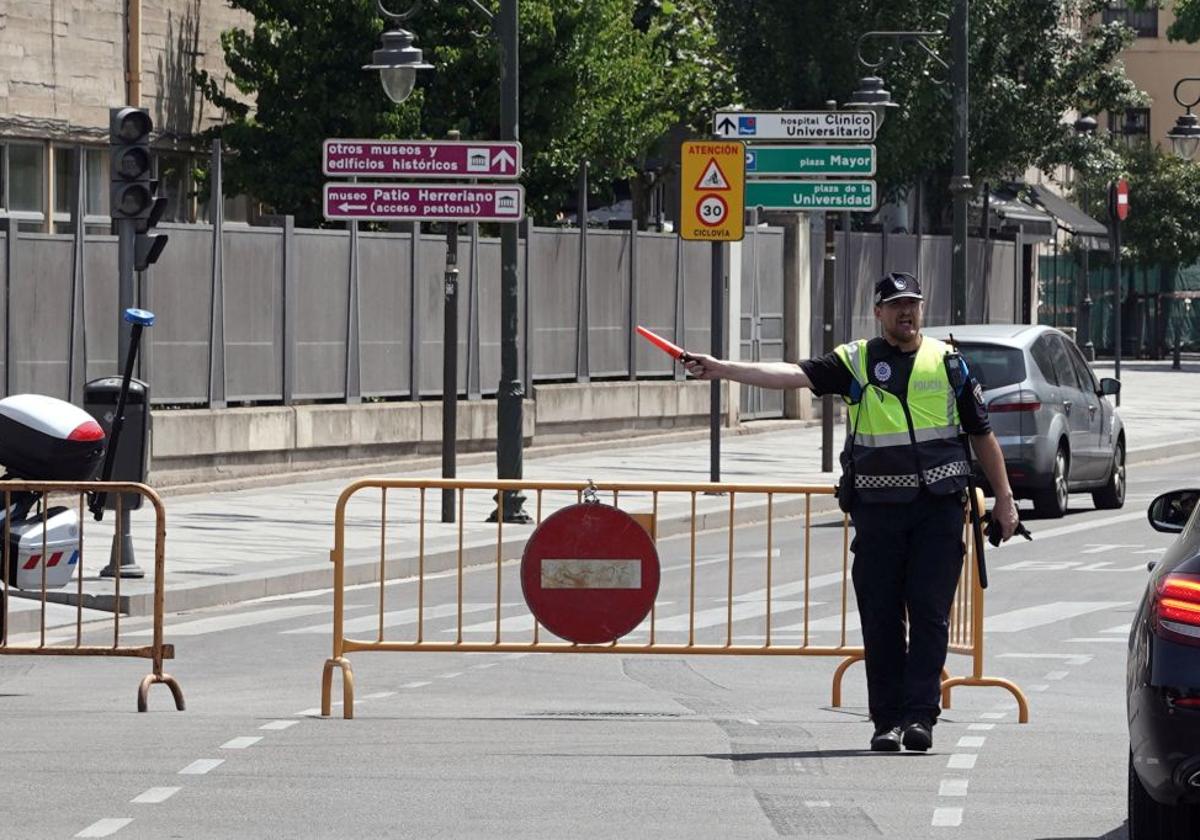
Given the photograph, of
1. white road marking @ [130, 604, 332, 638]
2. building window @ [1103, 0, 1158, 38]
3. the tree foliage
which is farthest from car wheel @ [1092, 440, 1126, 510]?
building window @ [1103, 0, 1158, 38]

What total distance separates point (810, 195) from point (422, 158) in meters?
6.16

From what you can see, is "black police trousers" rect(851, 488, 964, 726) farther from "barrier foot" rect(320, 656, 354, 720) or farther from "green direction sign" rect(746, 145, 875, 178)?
"green direction sign" rect(746, 145, 875, 178)

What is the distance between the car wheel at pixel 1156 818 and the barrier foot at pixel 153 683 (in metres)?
4.85

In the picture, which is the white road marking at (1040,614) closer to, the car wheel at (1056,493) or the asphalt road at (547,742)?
the asphalt road at (547,742)

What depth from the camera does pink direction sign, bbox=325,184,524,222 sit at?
2019cm

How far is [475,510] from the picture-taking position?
22.5m

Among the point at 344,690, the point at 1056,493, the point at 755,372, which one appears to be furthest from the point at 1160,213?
the point at 755,372

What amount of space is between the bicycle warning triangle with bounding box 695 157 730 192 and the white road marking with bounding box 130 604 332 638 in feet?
26.8

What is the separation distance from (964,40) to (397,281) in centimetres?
733

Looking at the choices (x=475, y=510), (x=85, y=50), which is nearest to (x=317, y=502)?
(x=475, y=510)

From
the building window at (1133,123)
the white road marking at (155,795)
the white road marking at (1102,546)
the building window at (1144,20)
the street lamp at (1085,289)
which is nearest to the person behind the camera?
the white road marking at (155,795)

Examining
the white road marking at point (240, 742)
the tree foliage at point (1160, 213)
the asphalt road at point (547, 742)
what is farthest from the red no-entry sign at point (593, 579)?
the tree foliage at point (1160, 213)

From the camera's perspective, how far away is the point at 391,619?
1487cm

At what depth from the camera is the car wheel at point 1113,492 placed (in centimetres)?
2336
